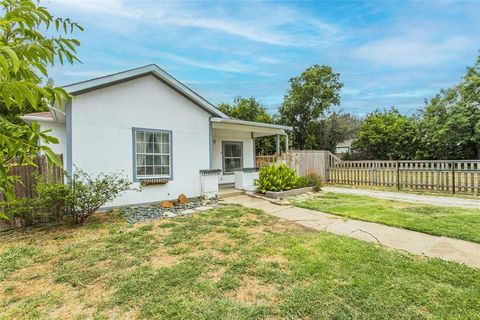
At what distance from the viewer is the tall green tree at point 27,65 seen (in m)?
0.91

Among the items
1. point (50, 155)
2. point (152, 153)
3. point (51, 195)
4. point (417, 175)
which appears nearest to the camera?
point (50, 155)

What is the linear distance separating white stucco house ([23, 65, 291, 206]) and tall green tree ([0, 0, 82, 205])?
6.42 m

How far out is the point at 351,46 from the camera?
1404 centimetres

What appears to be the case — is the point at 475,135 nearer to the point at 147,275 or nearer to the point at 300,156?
the point at 300,156

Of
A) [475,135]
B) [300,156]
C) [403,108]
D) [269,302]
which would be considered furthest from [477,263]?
[403,108]

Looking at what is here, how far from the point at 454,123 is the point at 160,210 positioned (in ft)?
66.4

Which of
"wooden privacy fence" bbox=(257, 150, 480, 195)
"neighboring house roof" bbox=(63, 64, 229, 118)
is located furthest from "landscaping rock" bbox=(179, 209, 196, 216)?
"wooden privacy fence" bbox=(257, 150, 480, 195)

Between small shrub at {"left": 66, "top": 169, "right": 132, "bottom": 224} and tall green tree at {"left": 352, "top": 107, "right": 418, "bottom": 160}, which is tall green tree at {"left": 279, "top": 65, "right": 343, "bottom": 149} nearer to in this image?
tall green tree at {"left": 352, "top": 107, "right": 418, "bottom": 160}

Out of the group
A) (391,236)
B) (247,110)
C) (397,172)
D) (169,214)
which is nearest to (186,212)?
(169,214)

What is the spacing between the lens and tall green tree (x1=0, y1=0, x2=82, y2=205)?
91 centimetres

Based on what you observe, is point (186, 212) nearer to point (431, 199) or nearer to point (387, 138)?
point (431, 199)

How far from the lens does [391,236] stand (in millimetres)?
5059

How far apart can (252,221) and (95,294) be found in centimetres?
375

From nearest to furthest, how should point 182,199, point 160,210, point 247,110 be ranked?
point 160,210, point 182,199, point 247,110
